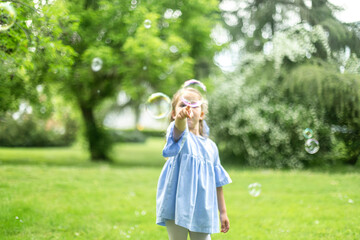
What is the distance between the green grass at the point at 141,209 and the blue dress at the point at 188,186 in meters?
1.95

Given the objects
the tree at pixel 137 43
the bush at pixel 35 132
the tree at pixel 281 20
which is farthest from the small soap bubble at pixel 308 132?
the bush at pixel 35 132

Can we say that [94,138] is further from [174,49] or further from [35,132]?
[35,132]

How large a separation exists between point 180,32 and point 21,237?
9.27m

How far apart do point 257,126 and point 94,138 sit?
637cm

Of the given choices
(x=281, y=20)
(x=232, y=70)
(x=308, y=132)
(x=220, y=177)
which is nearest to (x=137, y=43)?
(x=281, y=20)

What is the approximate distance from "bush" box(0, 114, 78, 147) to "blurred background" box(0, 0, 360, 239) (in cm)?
724

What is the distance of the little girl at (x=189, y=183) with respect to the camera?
2.61 meters

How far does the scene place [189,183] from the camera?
8.72 feet

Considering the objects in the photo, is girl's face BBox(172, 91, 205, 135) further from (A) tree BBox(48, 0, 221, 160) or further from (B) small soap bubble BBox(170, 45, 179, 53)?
(B) small soap bubble BBox(170, 45, 179, 53)

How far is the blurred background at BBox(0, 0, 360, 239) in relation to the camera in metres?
4.97

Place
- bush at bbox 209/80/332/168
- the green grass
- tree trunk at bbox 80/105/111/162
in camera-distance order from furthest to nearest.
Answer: tree trunk at bbox 80/105/111/162, bush at bbox 209/80/332/168, the green grass

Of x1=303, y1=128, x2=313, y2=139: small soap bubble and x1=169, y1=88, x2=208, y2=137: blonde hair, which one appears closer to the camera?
x1=169, y1=88, x2=208, y2=137: blonde hair

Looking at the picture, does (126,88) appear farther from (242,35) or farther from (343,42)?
(343,42)

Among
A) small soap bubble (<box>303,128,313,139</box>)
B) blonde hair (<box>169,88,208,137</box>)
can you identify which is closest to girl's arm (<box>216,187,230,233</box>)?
blonde hair (<box>169,88,208,137</box>)
